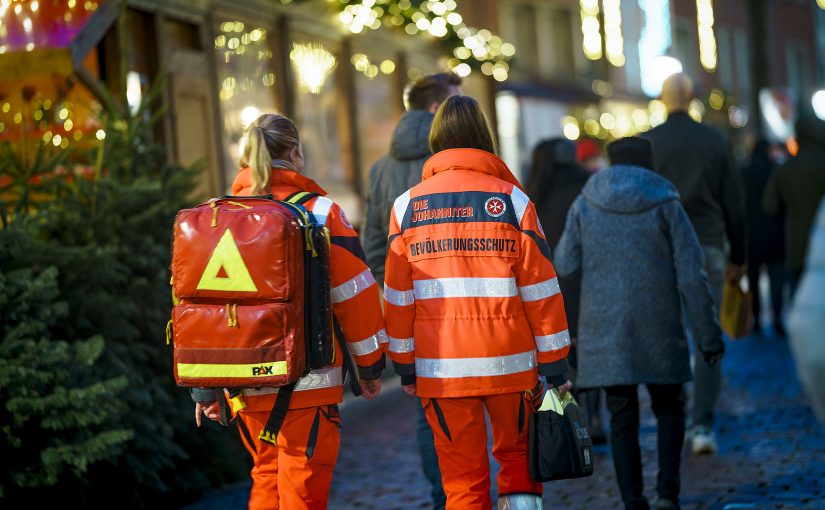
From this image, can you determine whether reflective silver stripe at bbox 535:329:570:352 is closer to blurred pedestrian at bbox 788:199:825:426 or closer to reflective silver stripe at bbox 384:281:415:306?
reflective silver stripe at bbox 384:281:415:306

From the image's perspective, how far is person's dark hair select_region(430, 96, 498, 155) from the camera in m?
5.13

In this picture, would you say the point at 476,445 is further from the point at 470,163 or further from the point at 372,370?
the point at 470,163

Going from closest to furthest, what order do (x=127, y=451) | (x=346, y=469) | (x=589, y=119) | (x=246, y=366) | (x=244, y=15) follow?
1. (x=246, y=366)
2. (x=127, y=451)
3. (x=346, y=469)
4. (x=244, y=15)
5. (x=589, y=119)

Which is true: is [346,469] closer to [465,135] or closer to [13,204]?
[13,204]

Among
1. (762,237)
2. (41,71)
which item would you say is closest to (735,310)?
(41,71)

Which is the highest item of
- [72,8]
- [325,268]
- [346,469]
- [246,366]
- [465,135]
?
[72,8]

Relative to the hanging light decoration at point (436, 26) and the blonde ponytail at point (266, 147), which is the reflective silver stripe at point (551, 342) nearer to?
the blonde ponytail at point (266, 147)

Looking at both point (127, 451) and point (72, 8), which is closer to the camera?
point (127, 451)

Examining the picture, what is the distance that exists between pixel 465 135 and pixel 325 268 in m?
0.77

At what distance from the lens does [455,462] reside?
4.93 metres

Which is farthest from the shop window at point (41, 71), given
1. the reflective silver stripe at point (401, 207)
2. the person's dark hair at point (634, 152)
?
the reflective silver stripe at point (401, 207)

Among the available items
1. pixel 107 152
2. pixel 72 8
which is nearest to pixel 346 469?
pixel 107 152

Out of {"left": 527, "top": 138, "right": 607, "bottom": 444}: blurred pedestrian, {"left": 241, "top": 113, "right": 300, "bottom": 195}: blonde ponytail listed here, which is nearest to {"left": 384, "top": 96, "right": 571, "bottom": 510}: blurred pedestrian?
{"left": 241, "top": 113, "right": 300, "bottom": 195}: blonde ponytail

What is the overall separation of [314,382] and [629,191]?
1.97 m
